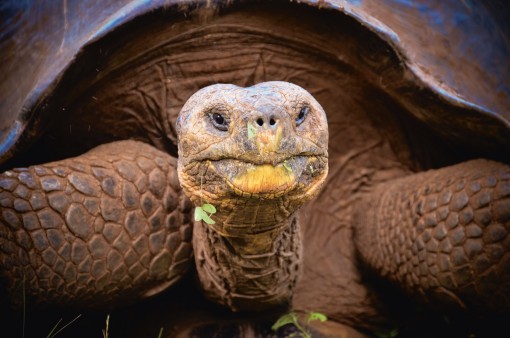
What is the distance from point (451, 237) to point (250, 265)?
785 mm

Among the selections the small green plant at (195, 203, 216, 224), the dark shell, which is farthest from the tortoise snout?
the dark shell

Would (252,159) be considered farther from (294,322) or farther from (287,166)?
(294,322)

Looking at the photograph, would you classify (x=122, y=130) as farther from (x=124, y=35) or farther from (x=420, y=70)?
(x=420, y=70)

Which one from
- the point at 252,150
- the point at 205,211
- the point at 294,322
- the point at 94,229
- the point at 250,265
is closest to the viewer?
the point at 252,150

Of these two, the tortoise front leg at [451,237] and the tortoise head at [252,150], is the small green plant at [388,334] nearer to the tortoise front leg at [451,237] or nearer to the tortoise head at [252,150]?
the tortoise front leg at [451,237]

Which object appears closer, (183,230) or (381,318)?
(183,230)

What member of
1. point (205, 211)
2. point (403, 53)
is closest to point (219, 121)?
point (205, 211)

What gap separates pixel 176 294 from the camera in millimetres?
2371

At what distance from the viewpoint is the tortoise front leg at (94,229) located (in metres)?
1.91

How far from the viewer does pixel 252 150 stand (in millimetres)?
1390

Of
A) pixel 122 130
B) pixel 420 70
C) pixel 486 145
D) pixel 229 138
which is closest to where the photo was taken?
pixel 229 138

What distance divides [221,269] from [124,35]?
0.89 metres

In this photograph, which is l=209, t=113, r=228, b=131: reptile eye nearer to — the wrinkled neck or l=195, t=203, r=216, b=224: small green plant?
l=195, t=203, r=216, b=224: small green plant

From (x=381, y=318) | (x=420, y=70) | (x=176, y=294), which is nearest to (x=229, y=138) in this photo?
(x=420, y=70)
